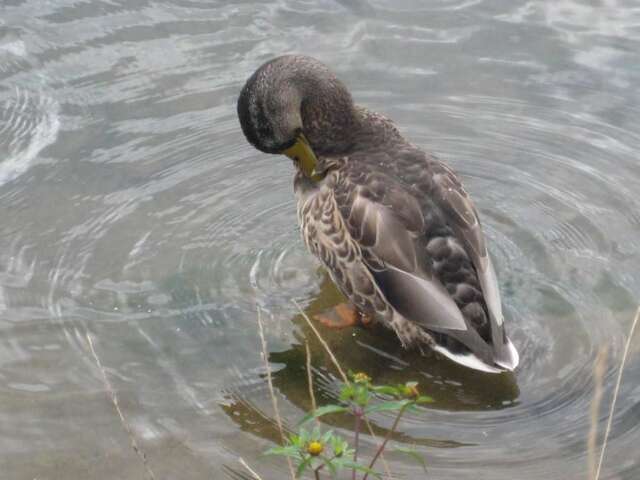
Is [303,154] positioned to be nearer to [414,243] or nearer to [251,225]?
[251,225]

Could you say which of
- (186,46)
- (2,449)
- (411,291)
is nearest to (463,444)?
(411,291)

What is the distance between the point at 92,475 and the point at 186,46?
11.0 ft

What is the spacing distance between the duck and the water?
0.71 ft

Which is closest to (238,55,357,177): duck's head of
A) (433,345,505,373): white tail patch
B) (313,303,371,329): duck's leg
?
(313,303,371,329): duck's leg

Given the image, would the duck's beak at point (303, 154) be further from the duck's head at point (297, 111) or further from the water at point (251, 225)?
the water at point (251, 225)

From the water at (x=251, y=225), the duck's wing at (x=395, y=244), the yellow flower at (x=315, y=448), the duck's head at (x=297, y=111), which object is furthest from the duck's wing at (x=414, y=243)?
the yellow flower at (x=315, y=448)

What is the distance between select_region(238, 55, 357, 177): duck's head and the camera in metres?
5.03

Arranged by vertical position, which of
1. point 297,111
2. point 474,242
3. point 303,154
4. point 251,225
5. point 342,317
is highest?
point 297,111

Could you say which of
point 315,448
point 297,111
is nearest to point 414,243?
point 297,111

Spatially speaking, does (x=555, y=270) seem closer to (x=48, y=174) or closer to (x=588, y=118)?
(x=588, y=118)

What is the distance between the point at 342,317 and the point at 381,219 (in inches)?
22.4

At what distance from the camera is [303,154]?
511 cm

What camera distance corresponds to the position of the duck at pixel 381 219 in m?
4.44

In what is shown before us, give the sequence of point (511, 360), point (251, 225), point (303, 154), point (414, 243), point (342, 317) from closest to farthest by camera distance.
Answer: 1. point (511, 360)
2. point (414, 243)
3. point (342, 317)
4. point (303, 154)
5. point (251, 225)
